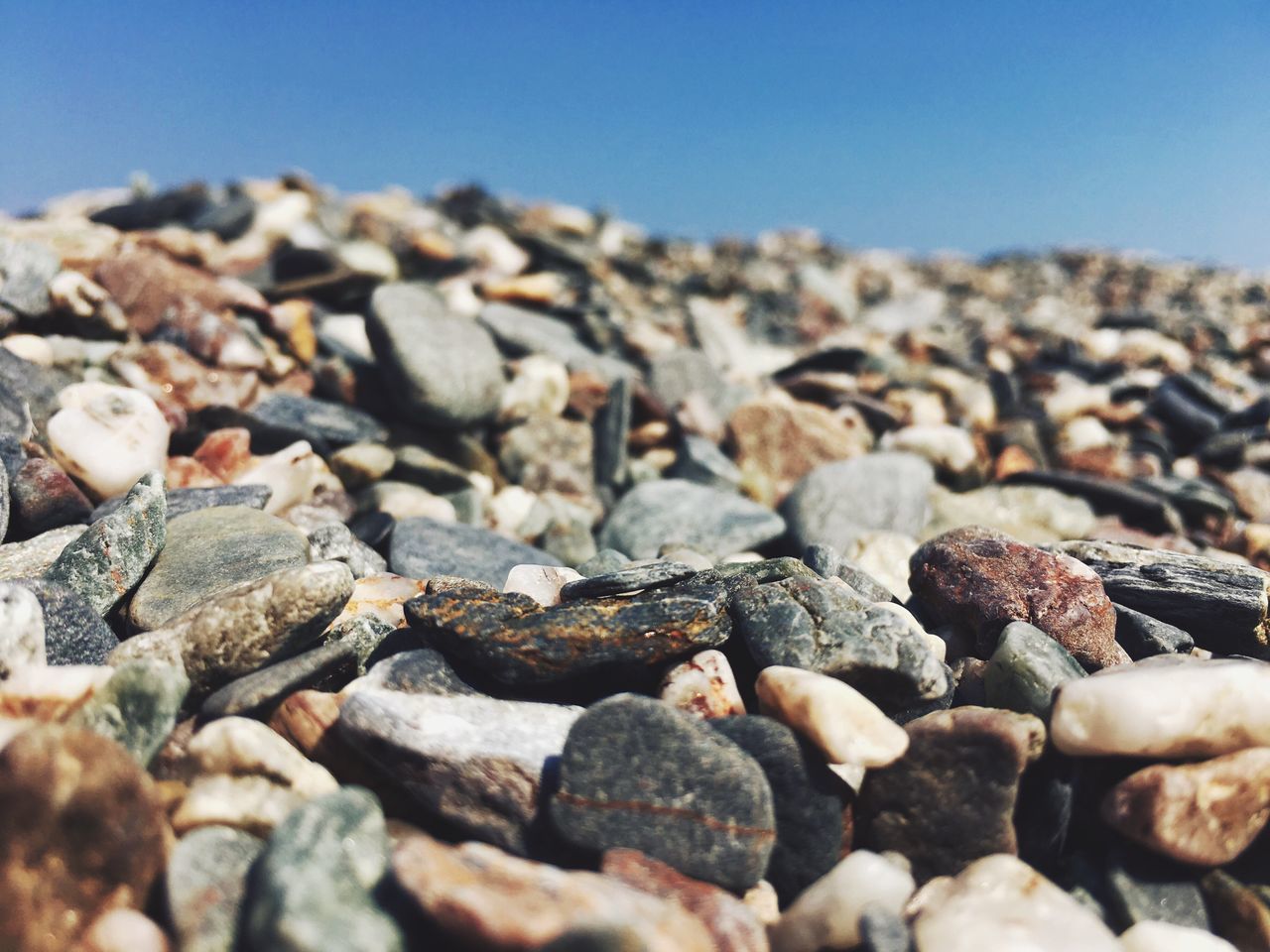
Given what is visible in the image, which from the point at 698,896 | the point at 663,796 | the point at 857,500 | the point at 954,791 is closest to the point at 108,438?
the point at 663,796

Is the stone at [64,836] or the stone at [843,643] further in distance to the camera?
the stone at [843,643]

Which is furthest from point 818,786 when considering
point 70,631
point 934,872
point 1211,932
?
point 70,631

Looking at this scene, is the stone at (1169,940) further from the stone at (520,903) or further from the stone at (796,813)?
the stone at (520,903)

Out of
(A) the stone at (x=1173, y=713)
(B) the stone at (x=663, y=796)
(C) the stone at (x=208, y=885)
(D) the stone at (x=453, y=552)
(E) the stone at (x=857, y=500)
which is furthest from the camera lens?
(E) the stone at (x=857, y=500)

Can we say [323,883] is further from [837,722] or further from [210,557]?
[210,557]

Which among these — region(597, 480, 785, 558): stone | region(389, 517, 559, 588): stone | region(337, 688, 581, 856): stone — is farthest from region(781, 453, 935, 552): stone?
region(337, 688, 581, 856): stone

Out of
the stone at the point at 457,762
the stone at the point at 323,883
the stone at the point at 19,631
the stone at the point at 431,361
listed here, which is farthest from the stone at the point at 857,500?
the stone at the point at 19,631
